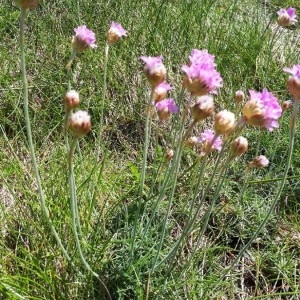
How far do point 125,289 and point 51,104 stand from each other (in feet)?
2.72

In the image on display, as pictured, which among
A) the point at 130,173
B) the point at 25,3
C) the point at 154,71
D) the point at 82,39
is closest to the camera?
the point at 25,3

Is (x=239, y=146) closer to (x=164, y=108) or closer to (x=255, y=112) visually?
(x=255, y=112)

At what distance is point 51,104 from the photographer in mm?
1781

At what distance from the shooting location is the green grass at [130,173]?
1227mm

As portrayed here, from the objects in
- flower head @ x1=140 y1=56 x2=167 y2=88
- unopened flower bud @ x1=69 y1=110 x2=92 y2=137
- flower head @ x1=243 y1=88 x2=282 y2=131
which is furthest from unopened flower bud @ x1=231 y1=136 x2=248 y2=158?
unopened flower bud @ x1=69 y1=110 x2=92 y2=137

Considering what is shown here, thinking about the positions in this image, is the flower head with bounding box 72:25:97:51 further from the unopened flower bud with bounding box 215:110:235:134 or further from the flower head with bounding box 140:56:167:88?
the unopened flower bud with bounding box 215:110:235:134

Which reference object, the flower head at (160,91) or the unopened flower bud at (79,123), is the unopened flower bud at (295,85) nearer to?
the flower head at (160,91)

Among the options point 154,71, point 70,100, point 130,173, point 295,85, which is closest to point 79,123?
point 70,100

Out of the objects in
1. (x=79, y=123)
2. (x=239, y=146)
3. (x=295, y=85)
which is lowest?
(x=79, y=123)

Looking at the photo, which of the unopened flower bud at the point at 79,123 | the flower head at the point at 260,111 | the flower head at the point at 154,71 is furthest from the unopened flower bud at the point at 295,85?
the unopened flower bud at the point at 79,123

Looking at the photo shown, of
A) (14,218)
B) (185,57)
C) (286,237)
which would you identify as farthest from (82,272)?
(185,57)

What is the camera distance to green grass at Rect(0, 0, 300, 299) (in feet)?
4.02

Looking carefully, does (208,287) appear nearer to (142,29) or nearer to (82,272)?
(82,272)

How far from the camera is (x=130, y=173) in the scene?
1653mm
